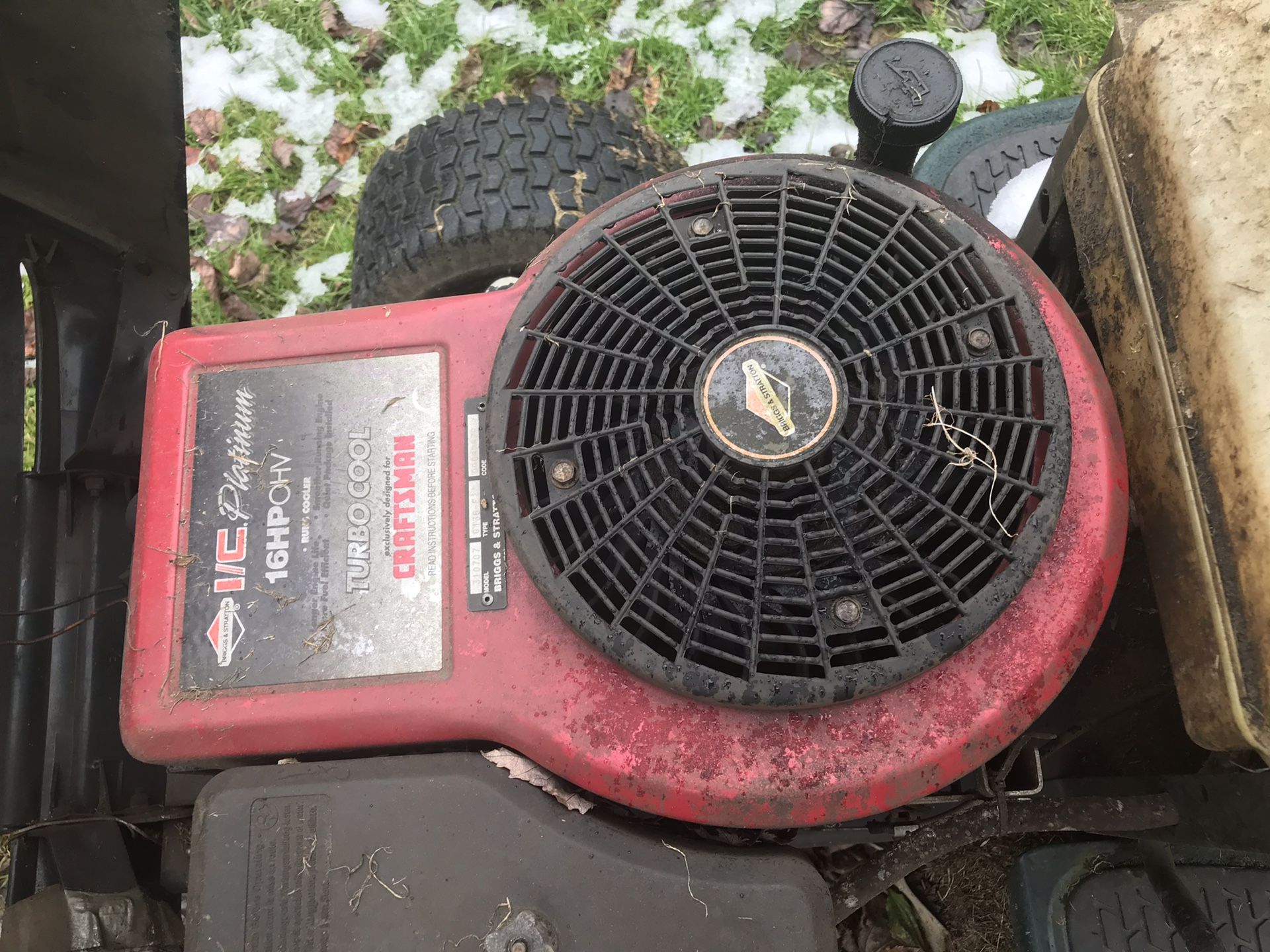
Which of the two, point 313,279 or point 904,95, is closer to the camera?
point 904,95

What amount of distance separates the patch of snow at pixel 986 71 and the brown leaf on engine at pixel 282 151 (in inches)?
79.6

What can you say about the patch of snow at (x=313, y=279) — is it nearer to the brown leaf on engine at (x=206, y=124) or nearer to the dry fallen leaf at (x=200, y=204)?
the dry fallen leaf at (x=200, y=204)

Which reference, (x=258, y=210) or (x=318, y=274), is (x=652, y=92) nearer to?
(x=318, y=274)

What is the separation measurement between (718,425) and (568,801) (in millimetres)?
592

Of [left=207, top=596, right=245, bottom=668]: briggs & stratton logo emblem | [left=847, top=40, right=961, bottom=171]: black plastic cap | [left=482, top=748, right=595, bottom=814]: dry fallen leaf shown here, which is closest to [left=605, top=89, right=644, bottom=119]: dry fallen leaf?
[left=847, top=40, right=961, bottom=171]: black plastic cap

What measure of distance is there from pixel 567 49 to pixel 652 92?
13.5 inches

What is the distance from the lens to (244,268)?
288 centimetres

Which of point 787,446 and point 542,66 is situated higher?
point 542,66

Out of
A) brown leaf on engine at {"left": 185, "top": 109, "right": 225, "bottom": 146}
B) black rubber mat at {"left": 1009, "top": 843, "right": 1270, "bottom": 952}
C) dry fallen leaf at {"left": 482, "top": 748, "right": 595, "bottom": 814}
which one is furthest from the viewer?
brown leaf on engine at {"left": 185, "top": 109, "right": 225, "bottom": 146}

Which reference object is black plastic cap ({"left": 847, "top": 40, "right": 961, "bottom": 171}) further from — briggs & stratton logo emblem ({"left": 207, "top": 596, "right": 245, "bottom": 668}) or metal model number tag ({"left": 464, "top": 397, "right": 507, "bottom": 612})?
briggs & stratton logo emblem ({"left": 207, "top": 596, "right": 245, "bottom": 668})

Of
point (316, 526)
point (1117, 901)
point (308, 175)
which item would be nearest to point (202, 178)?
point (308, 175)

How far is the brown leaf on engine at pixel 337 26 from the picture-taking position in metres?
3.12

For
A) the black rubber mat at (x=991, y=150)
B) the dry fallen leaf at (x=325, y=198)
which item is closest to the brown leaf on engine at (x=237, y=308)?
the dry fallen leaf at (x=325, y=198)

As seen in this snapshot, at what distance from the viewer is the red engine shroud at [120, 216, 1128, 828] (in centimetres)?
129
